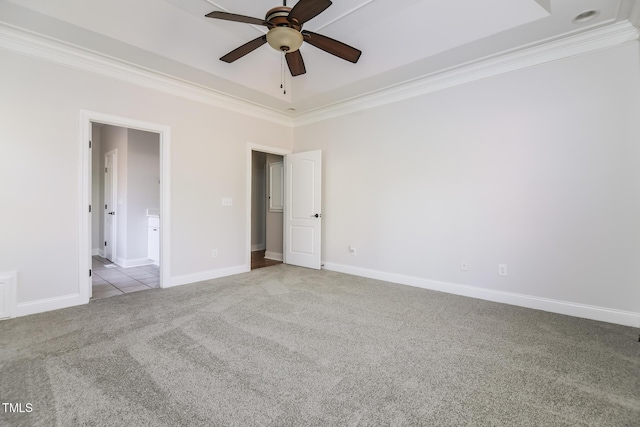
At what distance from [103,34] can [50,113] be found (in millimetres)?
1016

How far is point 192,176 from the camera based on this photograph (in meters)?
4.16

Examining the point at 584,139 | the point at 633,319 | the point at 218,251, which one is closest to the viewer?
the point at 633,319

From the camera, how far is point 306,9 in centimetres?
213

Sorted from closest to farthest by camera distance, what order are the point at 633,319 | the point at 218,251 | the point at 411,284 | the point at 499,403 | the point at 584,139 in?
the point at 499,403 < the point at 633,319 < the point at 584,139 < the point at 411,284 < the point at 218,251

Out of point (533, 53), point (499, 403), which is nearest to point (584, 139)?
A: point (533, 53)

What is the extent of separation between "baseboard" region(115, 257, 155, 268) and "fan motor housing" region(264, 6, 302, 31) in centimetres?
493

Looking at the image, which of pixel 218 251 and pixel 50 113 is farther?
pixel 218 251

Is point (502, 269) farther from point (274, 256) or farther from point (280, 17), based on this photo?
Result: point (274, 256)

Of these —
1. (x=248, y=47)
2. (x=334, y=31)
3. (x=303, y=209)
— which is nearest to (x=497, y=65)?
(x=334, y=31)

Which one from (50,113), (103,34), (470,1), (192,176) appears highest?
(470,1)

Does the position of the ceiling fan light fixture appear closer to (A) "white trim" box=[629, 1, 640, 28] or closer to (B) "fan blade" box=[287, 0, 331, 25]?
(B) "fan blade" box=[287, 0, 331, 25]

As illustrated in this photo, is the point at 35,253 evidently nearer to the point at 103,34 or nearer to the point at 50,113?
the point at 50,113

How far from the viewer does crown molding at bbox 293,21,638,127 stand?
2820 millimetres

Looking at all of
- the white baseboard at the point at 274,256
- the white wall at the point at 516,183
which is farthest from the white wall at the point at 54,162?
the white wall at the point at 516,183
